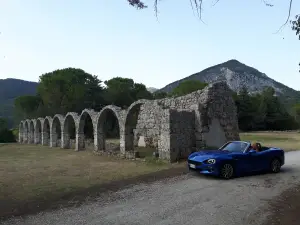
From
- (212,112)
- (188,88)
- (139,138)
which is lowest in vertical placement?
(139,138)

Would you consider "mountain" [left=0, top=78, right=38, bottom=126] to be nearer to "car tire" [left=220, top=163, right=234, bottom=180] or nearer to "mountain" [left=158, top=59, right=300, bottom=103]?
"mountain" [left=158, top=59, right=300, bottom=103]

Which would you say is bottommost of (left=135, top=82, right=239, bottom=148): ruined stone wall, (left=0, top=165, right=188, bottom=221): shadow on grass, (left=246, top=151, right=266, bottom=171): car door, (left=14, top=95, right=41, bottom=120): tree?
(left=0, top=165, right=188, bottom=221): shadow on grass

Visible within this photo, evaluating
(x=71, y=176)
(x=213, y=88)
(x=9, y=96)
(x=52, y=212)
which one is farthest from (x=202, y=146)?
(x=9, y=96)

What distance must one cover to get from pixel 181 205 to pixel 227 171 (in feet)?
10.3

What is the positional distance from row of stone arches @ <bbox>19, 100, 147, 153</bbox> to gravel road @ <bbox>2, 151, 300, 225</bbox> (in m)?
8.81

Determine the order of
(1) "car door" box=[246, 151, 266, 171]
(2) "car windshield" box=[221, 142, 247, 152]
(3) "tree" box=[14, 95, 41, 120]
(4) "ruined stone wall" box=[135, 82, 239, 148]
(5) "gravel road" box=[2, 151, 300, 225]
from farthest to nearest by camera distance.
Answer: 1. (3) "tree" box=[14, 95, 41, 120]
2. (4) "ruined stone wall" box=[135, 82, 239, 148]
3. (2) "car windshield" box=[221, 142, 247, 152]
4. (1) "car door" box=[246, 151, 266, 171]
5. (5) "gravel road" box=[2, 151, 300, 225]

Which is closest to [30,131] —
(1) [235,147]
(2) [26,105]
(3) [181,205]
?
(2) [26,105]

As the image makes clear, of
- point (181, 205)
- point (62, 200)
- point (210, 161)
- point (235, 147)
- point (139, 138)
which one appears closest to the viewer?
point (181, 205)

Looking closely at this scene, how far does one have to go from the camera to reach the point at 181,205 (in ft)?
Result: 19.7

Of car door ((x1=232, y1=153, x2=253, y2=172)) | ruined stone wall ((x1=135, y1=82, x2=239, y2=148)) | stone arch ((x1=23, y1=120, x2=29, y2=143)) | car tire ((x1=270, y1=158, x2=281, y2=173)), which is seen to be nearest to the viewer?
car door ((x1=232, y1=153, x2=253, y2=172))

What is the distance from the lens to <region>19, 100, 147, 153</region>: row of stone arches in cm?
1719

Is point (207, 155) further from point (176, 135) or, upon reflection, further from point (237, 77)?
point (237, 77)

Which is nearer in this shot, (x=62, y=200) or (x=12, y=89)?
(x=62, y=200)

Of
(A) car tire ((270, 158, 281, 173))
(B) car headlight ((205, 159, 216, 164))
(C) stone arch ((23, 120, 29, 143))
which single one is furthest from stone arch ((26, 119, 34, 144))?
(A) car tire ((270, 158, 281, 173))
